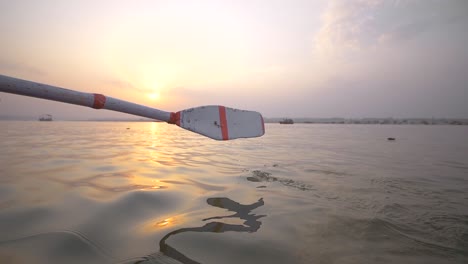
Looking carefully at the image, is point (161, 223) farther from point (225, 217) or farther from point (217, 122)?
point (217, 122)

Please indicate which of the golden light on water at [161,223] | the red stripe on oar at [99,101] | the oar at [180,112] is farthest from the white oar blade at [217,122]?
the golden light on water at [161,223]

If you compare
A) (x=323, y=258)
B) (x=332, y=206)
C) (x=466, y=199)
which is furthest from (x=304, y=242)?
(x=466, y=199)

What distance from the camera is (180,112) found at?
11.6 feet

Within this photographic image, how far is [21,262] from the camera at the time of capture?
161cm

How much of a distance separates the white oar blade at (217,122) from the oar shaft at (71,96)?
0.48 meters

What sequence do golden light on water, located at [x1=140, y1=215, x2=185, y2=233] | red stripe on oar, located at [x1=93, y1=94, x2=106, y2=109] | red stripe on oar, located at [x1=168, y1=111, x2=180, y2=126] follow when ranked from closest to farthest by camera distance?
golden light on water, located at [x1=140, y1=215, x2=185, y2=233], red stripe on oar, located at [x1=93, y1=94, x2=106, y2=109], red stripe on oar, located at [x1=168, y1=111, x2=180, y2=126]

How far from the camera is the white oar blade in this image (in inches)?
141

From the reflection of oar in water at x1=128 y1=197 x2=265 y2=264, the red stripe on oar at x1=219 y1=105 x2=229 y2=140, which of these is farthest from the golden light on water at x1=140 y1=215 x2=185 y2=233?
the red stripe on oar at x1=219 y1=105 x2=229 y2=140

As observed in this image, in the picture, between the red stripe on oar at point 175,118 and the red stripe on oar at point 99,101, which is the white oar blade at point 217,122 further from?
the red stripe on oar at point 99,101

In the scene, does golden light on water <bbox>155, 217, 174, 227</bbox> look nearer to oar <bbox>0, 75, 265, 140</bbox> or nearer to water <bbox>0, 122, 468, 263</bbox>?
water <bbox>0, 122, 468, 263</bbox>

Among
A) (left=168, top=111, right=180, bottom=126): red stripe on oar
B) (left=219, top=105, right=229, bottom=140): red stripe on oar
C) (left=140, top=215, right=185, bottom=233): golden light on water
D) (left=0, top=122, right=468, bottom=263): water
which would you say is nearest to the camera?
(left=0, top=122, right=468, bottom=263): water

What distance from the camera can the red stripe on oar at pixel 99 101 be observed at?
2.55 metres

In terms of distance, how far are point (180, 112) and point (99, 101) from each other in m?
1.18

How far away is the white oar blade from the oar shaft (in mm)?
477
